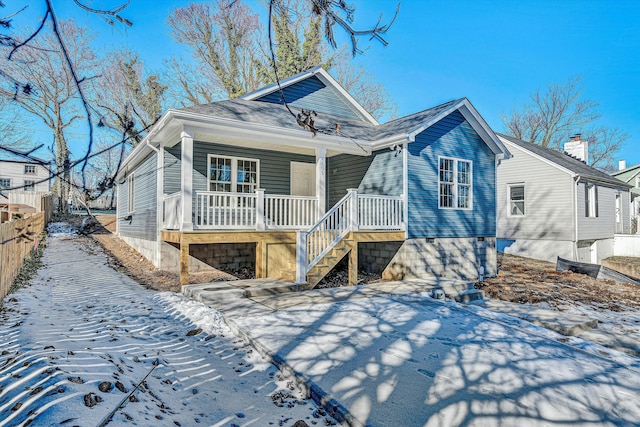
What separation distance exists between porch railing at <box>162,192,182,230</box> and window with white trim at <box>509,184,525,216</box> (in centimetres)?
1617

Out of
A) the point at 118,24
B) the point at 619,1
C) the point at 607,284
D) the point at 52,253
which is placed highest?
the point at 619,1

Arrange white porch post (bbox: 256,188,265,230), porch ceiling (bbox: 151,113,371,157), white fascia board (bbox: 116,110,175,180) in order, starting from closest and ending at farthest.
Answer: white fascia board (bbox: 116,110,175,180)
porch ceiling (bbox: 151,113,371,157)
white porch post (bbox: 256,188,265,230)

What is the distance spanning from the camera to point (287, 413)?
3240 mm

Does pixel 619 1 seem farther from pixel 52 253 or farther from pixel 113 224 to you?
pixel 113 224

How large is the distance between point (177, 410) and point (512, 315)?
21.8 ft

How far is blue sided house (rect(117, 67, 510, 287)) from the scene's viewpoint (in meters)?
8.69

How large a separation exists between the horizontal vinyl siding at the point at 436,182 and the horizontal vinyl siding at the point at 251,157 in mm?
3534

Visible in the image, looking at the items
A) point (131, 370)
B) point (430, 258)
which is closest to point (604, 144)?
point (430, 258)

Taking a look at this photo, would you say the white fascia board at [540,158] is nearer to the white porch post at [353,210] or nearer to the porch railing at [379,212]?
the porch railing at [379,212]

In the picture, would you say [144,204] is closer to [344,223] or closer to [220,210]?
[220,210]

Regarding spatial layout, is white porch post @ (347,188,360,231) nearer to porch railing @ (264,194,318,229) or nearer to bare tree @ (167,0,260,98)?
porch railing @ (264,194,318,229)

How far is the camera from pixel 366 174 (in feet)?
38.0

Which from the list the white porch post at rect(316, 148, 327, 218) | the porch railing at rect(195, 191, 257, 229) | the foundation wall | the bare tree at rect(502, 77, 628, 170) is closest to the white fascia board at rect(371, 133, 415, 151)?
the white porch post at rect(316, 148, 327, 218)

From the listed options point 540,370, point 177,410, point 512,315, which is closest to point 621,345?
point 512,315
